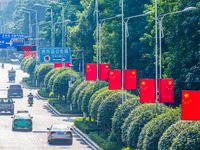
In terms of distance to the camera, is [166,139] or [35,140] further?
[35,140]

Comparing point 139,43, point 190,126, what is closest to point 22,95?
point 139,43

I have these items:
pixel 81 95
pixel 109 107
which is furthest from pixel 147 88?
pixel 81 95

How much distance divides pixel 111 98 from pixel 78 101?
14.6m

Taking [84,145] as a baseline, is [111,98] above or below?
above

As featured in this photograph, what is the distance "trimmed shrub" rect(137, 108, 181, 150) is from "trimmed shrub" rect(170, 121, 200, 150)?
3811mm

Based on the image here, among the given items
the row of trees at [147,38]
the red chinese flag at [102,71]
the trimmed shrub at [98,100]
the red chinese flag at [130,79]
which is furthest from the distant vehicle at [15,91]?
the red chinese flag at [130,79]

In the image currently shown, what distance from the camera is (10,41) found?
298 ft

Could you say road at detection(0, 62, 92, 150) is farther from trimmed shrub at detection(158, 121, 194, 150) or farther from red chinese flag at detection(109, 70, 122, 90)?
trimmed shrub at detection(158, 121, 194, 150)

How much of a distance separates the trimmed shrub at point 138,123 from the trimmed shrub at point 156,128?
2.42 m

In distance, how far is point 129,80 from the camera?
44750mm

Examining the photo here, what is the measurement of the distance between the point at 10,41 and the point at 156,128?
2361 inches

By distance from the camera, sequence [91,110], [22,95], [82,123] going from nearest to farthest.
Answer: [91,110] < [82,123] < [22,95]

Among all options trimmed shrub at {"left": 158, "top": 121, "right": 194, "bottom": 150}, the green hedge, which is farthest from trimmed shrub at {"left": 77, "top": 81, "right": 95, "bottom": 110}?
trimmed shrub at {"left": 158, "top": 121, "right": 194, "bottom": 150}

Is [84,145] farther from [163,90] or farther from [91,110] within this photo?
[163,90]
